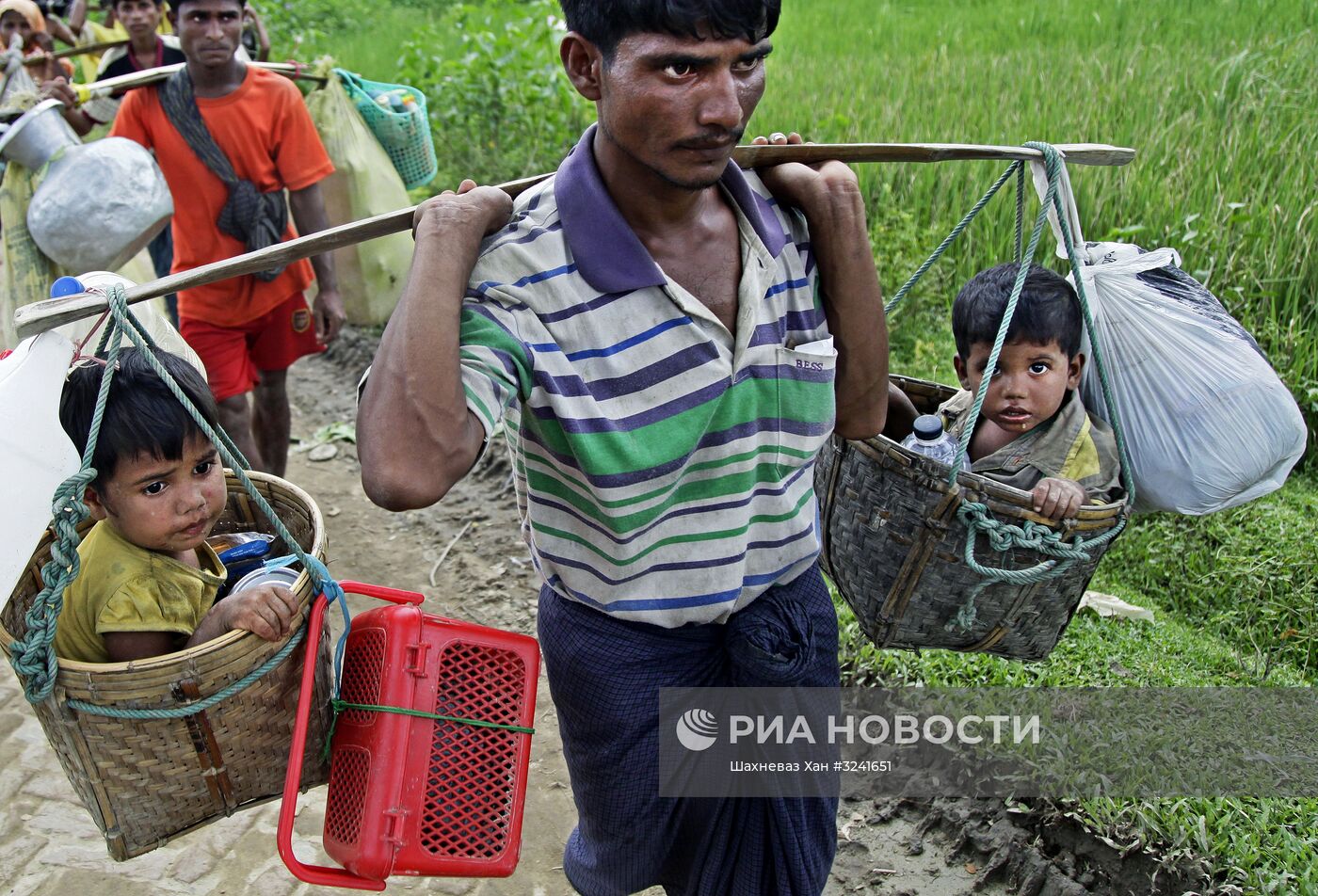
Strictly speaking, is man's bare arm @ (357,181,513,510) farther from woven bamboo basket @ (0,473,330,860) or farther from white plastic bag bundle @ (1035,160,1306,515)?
white plastic bag bundle @ (1035,160,1306,515)

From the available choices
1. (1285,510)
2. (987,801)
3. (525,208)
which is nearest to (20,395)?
(525,208)

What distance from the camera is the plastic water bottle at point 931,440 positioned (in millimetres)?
2236

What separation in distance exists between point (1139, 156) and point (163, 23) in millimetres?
4685

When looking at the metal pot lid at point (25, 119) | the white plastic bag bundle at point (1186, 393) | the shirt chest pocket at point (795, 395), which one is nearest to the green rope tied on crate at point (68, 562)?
the shirt chest pocket at point (795, 395)

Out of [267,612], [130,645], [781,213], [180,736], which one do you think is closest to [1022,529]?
[781,213]

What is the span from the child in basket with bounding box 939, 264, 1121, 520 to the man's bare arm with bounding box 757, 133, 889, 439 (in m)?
0.46

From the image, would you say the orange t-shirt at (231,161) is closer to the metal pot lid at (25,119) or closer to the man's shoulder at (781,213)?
the metal pot lid at (25,119)

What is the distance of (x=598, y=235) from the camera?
5.05ft

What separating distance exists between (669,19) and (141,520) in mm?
1158

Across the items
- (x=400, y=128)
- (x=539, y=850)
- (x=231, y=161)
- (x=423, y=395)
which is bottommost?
(x=539, y=850)

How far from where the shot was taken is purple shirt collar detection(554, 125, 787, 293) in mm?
1527

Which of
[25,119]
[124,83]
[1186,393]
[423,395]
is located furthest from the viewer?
[124,83]

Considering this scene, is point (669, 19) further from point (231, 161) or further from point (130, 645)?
point (231, 161)

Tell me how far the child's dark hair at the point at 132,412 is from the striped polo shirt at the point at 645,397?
583mm
